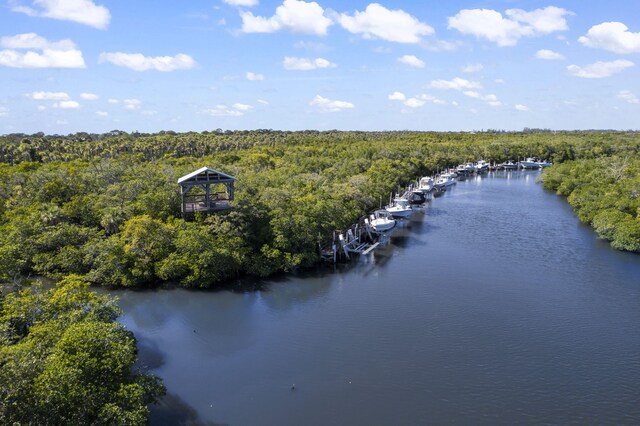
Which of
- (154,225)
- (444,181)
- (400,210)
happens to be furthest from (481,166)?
(154,225)

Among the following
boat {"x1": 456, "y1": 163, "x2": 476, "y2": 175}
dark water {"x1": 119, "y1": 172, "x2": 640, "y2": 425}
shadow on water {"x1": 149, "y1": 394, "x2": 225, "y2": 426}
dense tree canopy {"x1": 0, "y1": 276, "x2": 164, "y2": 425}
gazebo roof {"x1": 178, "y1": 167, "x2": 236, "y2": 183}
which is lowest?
shadow on water {"x1": 149, "y1": 394, "x2": 225, "y2": 426}

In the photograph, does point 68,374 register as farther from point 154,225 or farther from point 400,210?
point 400,210

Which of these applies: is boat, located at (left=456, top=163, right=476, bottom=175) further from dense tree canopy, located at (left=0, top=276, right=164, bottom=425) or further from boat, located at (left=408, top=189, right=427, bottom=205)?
dense tree canopy, located at (left=0, top=276, right=164, bottom=425)

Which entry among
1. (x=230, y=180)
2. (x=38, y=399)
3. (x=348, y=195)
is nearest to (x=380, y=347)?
(x=38, y=399)

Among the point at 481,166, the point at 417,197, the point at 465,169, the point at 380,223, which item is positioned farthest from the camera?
the point at 481,166

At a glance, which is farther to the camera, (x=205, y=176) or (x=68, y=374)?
(x=205, y=176)

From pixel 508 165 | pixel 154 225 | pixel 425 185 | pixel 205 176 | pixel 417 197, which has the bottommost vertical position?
pixel 417 197

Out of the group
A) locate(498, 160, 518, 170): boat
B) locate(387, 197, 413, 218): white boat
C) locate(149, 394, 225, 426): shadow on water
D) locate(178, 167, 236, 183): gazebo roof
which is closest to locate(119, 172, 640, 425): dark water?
locate(149, 394, 225, 426): shadow on water
